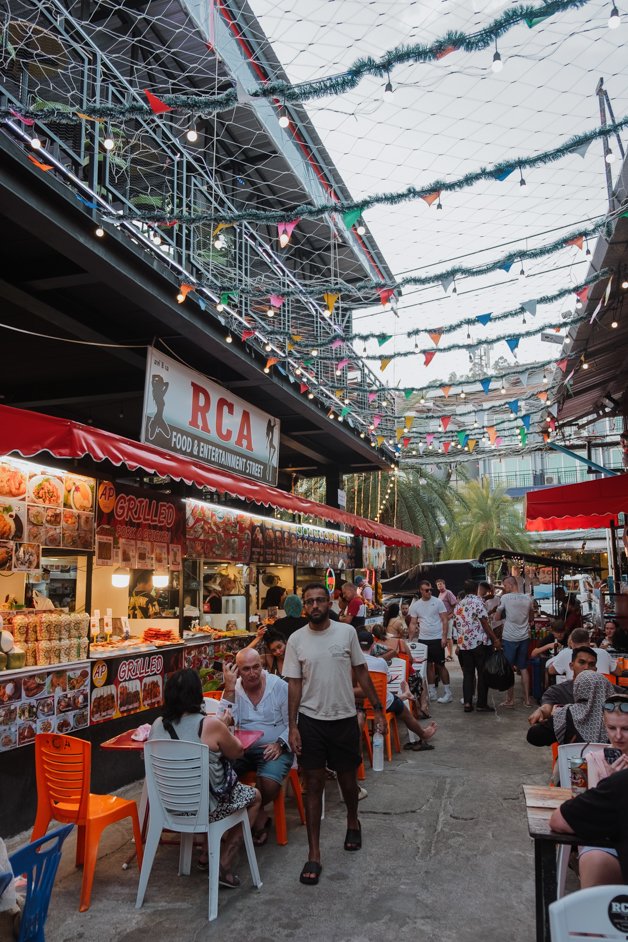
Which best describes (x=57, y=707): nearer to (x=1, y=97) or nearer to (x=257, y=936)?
(x=257, y=936)

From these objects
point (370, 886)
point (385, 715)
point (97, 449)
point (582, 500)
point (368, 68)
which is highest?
point (368, 68)

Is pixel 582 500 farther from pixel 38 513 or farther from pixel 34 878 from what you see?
pixel 34 878

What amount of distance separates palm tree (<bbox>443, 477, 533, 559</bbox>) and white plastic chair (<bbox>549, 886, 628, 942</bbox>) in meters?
30.4

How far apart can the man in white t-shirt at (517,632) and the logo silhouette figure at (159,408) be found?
20.0ft

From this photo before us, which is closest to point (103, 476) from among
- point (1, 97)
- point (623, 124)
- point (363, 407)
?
point (1, 97)

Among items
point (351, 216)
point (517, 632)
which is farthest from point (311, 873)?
point (517, 632)

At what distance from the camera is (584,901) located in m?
1.83

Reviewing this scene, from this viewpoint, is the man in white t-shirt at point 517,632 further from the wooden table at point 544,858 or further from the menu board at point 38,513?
the wooden table at point 544,858

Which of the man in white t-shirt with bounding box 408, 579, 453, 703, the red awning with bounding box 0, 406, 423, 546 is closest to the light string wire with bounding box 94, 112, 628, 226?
the red awning with bounding box 0, 406, 423, 546

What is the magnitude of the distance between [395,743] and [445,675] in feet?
10.4

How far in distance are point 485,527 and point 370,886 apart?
2921 centimetres

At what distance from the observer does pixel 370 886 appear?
161 inches

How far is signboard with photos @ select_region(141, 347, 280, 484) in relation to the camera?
7070mm

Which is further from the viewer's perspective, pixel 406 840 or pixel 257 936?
pixel 406 840
